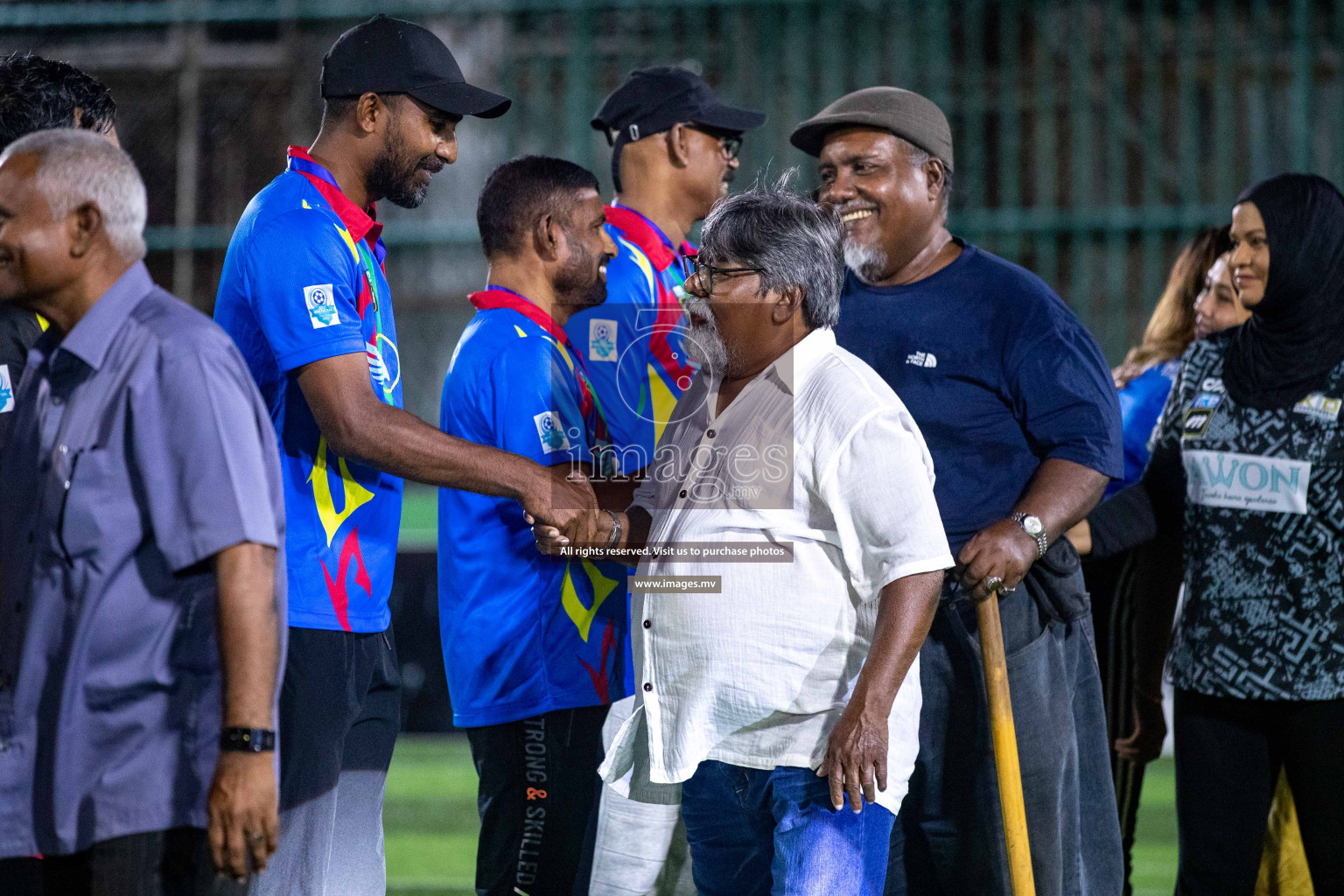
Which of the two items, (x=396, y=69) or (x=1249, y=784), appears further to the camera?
(x=1249, y=784)

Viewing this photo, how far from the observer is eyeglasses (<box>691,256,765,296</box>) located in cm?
281

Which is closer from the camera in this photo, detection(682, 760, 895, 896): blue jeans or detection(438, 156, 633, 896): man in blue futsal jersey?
detection(682, 760, 895, 896): blue jeans

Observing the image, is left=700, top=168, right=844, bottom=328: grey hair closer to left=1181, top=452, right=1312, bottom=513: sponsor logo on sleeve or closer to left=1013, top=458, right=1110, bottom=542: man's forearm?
left=1013, top=458, right=1110, bottom=542: man's forearm

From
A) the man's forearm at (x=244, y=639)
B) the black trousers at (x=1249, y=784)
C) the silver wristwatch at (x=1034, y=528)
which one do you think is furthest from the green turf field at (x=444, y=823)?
the man's forearm at (x=244, y=639)

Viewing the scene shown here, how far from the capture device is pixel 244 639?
2.13m

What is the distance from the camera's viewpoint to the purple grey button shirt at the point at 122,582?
2125 mm

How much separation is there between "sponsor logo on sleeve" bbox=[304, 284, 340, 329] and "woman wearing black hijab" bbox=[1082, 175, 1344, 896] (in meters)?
1.99

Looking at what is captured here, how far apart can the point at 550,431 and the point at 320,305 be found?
0.63 m

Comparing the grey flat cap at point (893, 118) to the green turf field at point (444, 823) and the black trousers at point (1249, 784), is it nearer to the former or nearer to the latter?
the black trousers at point (1249, 784)

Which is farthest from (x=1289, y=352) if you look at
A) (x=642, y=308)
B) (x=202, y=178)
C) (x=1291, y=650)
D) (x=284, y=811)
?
(x=202, y=178)

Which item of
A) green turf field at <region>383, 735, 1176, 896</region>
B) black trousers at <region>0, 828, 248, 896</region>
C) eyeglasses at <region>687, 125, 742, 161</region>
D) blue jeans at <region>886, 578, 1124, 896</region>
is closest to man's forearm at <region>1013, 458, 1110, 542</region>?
blue jeans at <region>886, 578, 1124, 896</region>

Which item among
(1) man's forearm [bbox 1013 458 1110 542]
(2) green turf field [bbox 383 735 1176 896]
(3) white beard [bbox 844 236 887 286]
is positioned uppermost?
(3) white beard [bbox 844 236 887 286]

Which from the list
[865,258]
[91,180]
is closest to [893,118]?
[865,258]

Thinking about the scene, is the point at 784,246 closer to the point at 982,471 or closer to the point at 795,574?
the point at 795,574
